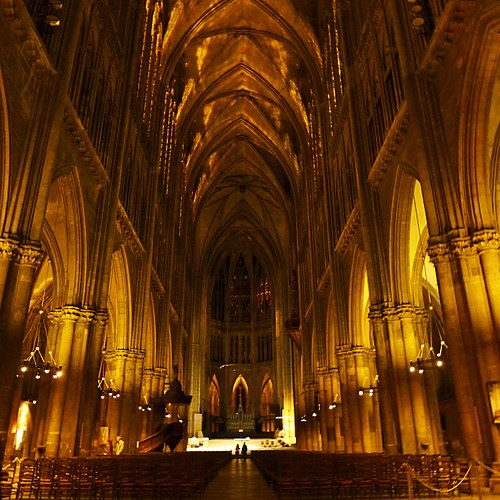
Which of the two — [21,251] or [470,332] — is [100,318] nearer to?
[21,251]

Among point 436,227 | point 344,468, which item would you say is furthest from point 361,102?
point 344,468

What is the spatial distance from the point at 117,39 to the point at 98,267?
983 centimetres

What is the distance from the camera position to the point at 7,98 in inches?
442

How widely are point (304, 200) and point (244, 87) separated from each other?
9999mm

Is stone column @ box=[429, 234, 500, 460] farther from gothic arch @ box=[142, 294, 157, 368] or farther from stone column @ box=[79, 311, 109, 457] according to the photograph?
gothic arch @ box=[142, 294, 157, 368]

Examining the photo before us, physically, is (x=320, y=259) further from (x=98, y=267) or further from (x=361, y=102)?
(x=98, y=267)

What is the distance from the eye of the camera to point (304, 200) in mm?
37062

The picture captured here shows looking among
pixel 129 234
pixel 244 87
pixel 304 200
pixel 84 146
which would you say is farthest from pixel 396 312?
pixel 244 87

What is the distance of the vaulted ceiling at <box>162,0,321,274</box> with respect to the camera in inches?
1196

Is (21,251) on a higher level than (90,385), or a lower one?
higher

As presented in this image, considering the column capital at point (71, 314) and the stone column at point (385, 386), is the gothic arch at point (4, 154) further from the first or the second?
the stone column at point (385, 386)

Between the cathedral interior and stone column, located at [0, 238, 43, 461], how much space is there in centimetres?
5

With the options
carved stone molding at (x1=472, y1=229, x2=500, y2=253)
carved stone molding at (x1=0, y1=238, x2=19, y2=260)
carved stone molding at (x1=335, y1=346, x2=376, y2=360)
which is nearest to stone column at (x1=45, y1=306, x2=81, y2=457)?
carved stone molding at (x1=0, y1=238, x2=19, y2=260)

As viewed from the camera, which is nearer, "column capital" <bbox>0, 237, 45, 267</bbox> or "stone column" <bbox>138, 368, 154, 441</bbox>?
"column capital" <bbox>0, 237, 45, 267</bbox>
